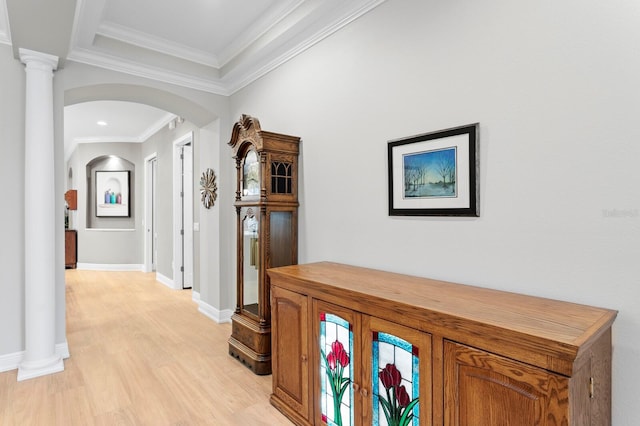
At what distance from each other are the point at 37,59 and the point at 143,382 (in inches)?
103

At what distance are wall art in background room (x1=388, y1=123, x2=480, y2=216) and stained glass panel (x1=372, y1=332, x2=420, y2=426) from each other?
0.77 metres

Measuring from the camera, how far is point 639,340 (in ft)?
4.21

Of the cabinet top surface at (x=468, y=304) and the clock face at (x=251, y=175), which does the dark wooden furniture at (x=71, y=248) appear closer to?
the clock face at (x=251, y=175)

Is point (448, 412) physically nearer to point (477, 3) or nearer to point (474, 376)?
point (474, 376)

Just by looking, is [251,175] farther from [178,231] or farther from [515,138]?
[178,231]

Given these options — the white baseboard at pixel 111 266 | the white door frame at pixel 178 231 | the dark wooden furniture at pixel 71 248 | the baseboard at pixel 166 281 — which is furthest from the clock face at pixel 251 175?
the dark wooden furniture at pixel 71 248

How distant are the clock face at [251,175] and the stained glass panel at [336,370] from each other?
4.52ft

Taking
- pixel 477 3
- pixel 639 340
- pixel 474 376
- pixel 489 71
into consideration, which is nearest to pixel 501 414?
pixel 474 376

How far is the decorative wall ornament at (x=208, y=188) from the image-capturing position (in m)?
4.10

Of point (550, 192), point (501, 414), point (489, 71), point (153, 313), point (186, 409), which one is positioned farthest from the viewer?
point (153, 313)

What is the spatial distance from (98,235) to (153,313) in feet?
14.4

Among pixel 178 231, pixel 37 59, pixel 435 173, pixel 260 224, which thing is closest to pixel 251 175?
pixel 260 224

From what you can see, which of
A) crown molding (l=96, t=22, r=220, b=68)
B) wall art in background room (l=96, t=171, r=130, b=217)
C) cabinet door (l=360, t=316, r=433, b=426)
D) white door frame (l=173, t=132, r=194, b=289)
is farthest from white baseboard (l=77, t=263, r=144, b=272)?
cabinet door (l=360, t=316, r=433, b=426)

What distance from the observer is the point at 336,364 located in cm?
177
